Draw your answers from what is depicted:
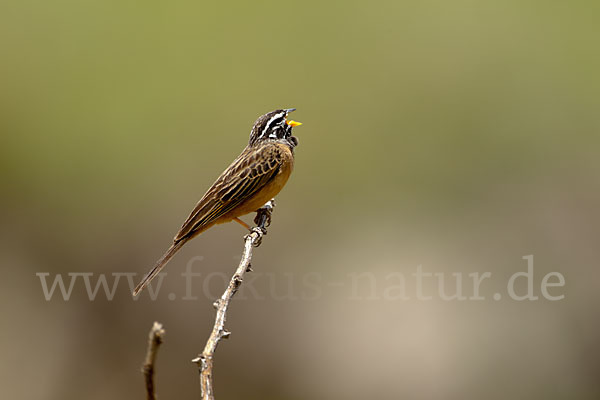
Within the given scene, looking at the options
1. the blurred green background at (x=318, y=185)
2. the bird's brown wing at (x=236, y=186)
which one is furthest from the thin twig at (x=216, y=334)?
the blurred green background at (x=318, y=185)

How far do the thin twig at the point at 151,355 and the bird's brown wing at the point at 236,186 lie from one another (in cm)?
424

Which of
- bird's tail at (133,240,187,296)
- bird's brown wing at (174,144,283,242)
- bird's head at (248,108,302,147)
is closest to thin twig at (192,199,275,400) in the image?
bird's tail at (133,240,187,296)

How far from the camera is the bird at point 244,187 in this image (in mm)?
7352

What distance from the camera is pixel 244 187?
7660 millimetres

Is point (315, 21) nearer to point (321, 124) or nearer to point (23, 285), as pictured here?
point (321, 124)

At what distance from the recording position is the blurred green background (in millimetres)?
13289

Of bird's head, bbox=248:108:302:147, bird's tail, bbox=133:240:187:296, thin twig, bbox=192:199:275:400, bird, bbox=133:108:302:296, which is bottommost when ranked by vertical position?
thin twig, bbox=192:199:275:400

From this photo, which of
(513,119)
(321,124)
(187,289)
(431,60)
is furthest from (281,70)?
(187,289)

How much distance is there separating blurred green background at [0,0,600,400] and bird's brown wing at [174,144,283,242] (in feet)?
18.4

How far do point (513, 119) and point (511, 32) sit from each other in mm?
2781

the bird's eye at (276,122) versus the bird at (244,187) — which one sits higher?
the bird's eye at (276,122)

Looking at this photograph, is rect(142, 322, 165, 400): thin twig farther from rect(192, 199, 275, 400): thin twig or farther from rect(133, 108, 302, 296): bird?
rect(133, 108, 302, 296): bird

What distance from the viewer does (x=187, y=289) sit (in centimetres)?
1309

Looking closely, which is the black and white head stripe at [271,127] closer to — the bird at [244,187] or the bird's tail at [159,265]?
the bird at [244,187]
